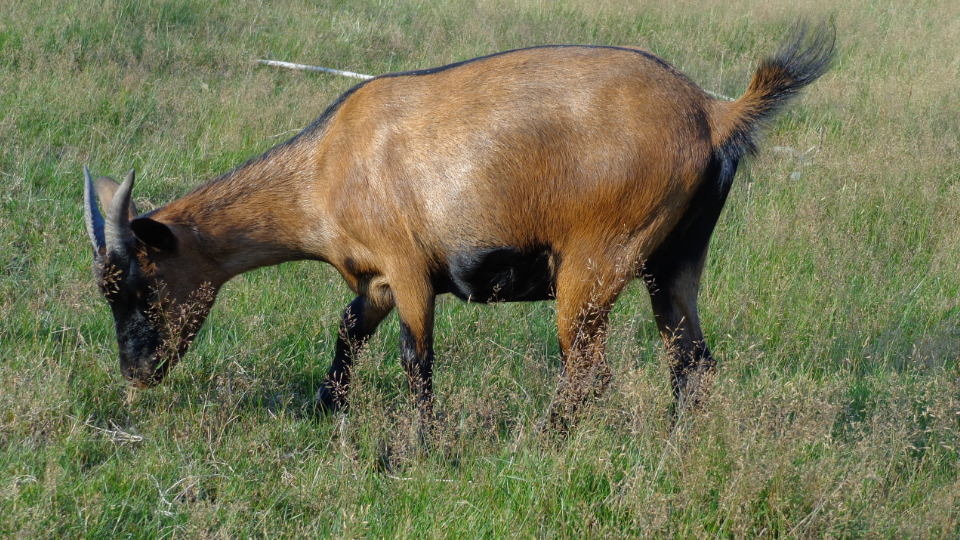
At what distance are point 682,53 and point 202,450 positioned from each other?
8133 mm

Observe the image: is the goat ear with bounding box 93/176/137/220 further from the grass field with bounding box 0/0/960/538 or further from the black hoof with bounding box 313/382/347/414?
the black hoof with bounding box 313/382/347/414

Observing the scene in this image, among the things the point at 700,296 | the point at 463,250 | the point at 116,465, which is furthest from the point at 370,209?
the point at 700,296

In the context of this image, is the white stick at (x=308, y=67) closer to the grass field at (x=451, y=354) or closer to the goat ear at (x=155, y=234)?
the grass field at (x=451, y=354)

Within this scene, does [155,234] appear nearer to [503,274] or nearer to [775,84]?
[503,274]

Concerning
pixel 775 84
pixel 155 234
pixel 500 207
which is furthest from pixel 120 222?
pixel 775 84

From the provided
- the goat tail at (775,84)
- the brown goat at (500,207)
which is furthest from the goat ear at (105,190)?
the goat tail at (775,84)

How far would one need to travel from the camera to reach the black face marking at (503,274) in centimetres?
388

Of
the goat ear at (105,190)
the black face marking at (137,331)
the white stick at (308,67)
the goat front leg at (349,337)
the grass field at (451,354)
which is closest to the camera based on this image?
the grass field at (451,354)

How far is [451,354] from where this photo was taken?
15.5ft

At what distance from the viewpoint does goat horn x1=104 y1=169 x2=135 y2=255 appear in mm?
3729

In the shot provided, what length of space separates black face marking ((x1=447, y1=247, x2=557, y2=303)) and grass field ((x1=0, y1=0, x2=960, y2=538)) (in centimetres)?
39

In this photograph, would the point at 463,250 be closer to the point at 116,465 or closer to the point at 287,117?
the point at 116,465

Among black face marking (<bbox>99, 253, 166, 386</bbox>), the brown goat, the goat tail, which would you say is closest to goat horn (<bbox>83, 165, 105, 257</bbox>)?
the brown goat

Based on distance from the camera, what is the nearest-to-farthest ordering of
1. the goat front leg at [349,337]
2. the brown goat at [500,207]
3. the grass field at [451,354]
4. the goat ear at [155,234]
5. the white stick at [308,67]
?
the grass field at [451,354] < the brown goat at [500,207] < the goat ear at [155,234] < the goat front leg at [349,337] < the white stick at [308,67]
